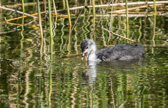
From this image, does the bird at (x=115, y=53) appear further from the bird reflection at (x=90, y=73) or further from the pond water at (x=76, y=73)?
the bird reflection at (x=90, y=73)

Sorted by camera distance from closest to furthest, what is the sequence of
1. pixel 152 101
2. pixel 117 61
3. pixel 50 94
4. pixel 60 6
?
pixel 152 101 → pixel 50 94 → pixel 117 61 → pixel 60 6

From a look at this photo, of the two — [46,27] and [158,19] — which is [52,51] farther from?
[158,19]

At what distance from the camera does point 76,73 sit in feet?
27.1

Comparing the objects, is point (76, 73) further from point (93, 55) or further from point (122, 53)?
point (122, 53)

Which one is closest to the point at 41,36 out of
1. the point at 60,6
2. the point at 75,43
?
the point at 75,43

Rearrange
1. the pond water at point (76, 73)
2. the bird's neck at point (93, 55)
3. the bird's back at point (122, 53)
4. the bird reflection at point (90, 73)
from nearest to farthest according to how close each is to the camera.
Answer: the pond water at point (76, 73) → the bird reflection at point (90, 73) → the bird's back at point (122, 53) → the bird's neck at point (93, 55)

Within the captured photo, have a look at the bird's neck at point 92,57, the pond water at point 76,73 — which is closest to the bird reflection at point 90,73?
the pond water at point 76,73

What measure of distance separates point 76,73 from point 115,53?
163cm

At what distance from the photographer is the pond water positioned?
659 cm

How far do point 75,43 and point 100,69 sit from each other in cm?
254

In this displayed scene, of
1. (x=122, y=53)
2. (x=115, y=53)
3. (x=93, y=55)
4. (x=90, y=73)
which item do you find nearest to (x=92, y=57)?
(x=93, y=55)

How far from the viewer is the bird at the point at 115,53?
9.59 metres

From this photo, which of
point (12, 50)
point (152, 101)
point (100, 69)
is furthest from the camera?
point (12, 50)

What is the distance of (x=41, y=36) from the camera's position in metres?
11.4
